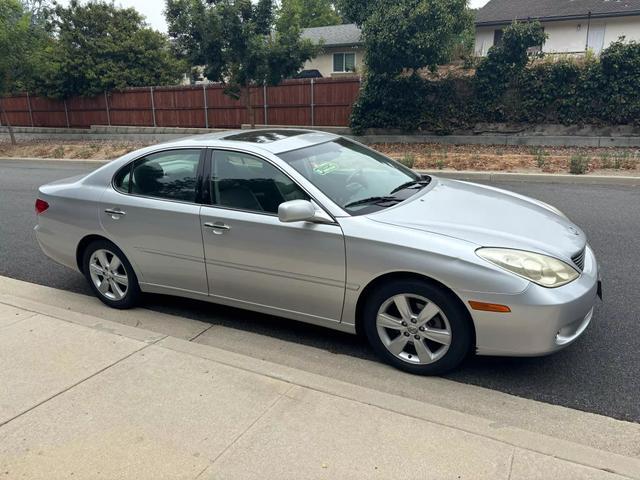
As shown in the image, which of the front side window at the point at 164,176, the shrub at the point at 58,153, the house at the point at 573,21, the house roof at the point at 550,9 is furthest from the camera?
the house at the point at 573,21

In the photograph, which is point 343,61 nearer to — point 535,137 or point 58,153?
point 535,137

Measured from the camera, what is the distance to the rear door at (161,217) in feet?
14.2

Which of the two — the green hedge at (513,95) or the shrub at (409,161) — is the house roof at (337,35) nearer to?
the green hedge at (513,95)

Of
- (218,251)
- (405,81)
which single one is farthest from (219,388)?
(405,81)

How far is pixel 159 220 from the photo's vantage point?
4.42 m

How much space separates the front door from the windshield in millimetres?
216

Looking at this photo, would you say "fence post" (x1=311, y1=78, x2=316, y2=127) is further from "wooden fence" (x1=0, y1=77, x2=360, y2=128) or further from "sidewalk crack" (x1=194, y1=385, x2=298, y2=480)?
→ "sidewalk crack" (x1=194, y1=385, x2=298, y2=480)

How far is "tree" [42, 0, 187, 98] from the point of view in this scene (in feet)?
84.9

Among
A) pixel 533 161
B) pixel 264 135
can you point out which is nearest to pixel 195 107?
pixel 533 161

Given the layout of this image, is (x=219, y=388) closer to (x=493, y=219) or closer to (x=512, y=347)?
(x=512, y=347)

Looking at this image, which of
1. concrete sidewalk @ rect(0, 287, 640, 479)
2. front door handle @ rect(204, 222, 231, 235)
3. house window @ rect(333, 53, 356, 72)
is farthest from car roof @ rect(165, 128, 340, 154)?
house window @ rect(333, 53, 356, 72)

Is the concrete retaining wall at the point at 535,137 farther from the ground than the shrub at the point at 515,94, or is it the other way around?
the shrub at the point at 515,94

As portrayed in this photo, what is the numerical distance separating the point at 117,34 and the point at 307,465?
28.1 m

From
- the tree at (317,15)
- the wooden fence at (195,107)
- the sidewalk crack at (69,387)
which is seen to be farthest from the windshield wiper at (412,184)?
the tree at (317,15)
